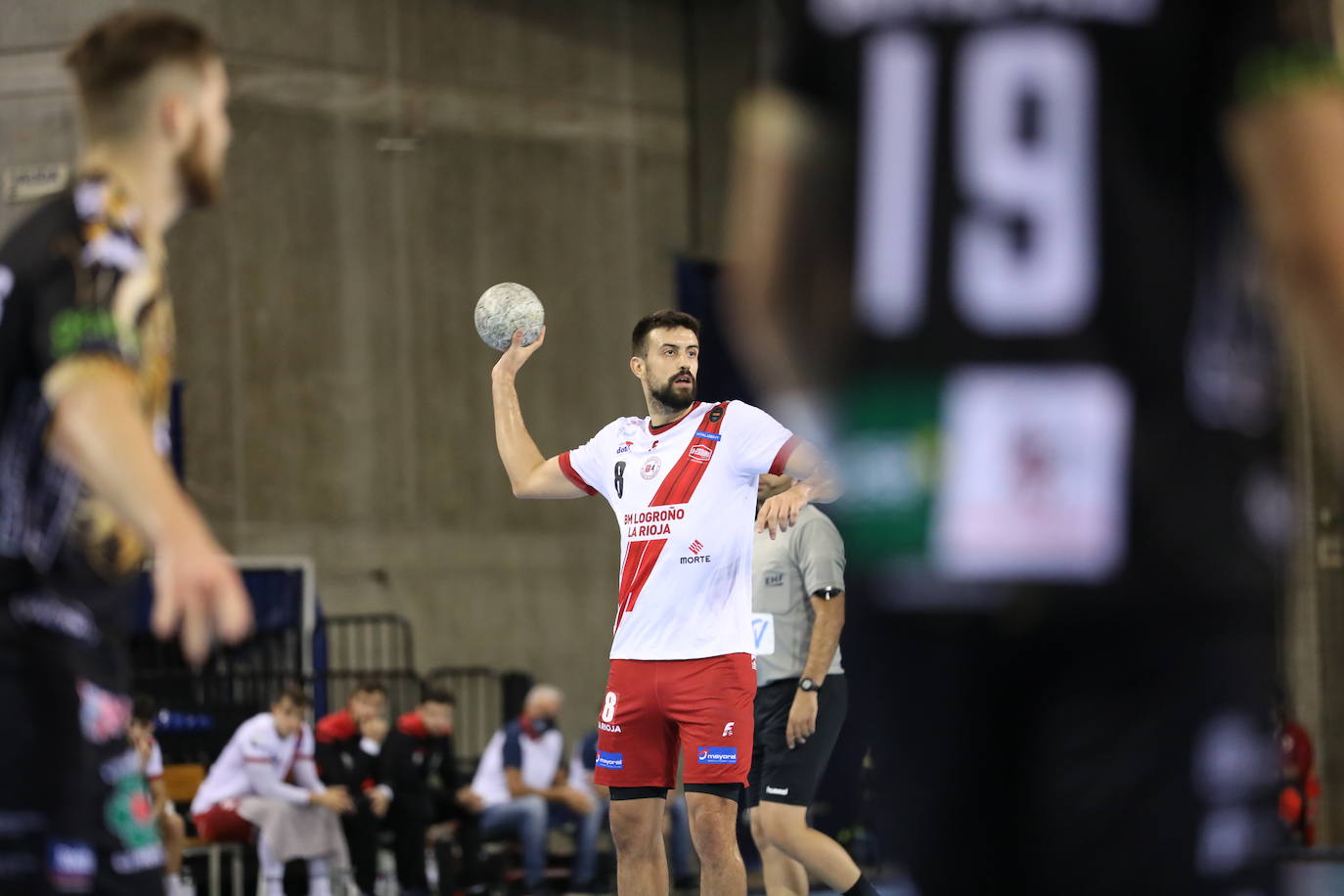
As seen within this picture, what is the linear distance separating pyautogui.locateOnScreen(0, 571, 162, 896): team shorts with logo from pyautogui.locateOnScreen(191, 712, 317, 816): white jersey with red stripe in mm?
9179

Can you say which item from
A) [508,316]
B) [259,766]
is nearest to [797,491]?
[508,316]

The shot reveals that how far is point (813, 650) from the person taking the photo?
8117 millimetres

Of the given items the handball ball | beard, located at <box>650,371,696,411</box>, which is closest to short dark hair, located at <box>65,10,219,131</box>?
the handball ball

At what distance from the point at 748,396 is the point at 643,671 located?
44.5 feet

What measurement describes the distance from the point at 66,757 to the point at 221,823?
9708mm

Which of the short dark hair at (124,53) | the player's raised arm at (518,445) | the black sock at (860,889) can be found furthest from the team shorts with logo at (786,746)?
the short dark hair at (124,53)

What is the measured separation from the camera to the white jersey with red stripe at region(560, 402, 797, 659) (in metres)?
6.94

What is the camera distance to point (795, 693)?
831 cm

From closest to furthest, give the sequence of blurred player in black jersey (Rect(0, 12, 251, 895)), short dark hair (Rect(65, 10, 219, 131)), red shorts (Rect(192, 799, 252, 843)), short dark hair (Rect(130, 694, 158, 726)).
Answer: blurred player in black jersey (Rect(0, 12, 251, 895)), short dark hair (Rect(65, 10, 219, 131)), short dark hair (Rect(130, 694, 158, 726)), red shorts (Rect(192, 799, 252, 843))

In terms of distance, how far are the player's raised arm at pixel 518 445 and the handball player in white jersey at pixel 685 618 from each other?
1 cm

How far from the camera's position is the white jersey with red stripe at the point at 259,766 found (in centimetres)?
1253

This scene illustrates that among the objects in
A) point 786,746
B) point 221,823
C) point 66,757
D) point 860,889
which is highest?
point 66,757

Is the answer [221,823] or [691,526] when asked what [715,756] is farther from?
[221,823]

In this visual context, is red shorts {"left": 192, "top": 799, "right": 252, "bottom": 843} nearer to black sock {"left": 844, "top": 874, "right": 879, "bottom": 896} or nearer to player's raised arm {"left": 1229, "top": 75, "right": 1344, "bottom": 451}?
black sock {"left": 844, "top": 874, "right": 879, "bottom": 896}
